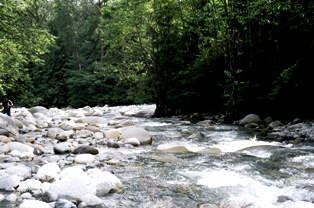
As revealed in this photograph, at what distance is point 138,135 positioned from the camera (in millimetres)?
8492

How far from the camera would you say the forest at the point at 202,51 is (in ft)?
30.6

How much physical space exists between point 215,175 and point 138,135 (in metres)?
3.73

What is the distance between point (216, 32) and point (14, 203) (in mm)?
11646

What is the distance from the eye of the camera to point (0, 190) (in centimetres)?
417

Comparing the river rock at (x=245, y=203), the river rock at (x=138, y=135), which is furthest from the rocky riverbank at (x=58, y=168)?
the river rock at (x=245, y=203)

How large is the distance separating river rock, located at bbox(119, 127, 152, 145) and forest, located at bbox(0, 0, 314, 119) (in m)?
3.62

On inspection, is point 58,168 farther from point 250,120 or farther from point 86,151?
point 250,120

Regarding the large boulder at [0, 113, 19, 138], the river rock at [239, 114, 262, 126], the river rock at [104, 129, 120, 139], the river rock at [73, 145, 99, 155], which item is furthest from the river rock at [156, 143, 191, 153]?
the river rock at [239, 114, 262, 126]

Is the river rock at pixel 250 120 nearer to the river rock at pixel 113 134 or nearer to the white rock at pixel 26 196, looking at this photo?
the river rock at pixel 113 134

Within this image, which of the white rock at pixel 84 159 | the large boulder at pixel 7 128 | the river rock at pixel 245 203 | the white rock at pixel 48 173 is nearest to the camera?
the river rock at pixel 245 203

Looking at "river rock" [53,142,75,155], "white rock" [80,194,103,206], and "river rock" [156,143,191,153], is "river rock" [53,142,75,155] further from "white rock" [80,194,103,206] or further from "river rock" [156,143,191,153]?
"white rock" [80,194,103,206]

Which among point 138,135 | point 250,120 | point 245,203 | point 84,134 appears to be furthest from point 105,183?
point 250,120

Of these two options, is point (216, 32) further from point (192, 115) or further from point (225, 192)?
point (225, 192)

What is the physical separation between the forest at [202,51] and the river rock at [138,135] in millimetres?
3623
